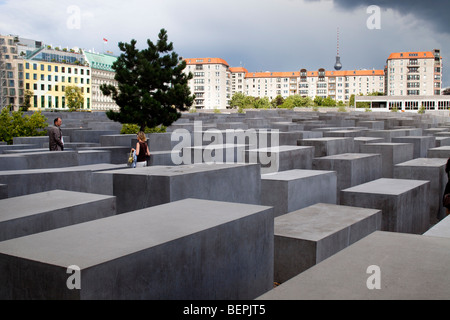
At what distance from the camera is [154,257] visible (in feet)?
10.5

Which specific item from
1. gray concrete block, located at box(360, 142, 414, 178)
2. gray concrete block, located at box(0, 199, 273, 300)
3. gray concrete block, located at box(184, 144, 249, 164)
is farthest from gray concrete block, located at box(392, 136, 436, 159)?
gray concrete block, located at box(0, 199, 273, 300)

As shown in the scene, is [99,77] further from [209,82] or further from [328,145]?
[328,145]

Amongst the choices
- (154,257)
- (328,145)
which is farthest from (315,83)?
(154,257)

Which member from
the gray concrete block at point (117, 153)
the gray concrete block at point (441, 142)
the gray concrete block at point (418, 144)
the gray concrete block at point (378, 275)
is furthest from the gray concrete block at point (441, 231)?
the gray concrete block at point (441, 142)

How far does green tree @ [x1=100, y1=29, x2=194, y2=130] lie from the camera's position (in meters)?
17.4

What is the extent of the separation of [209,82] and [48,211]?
130 meters

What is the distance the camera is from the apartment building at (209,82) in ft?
434

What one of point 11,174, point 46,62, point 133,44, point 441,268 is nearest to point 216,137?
point 133,44

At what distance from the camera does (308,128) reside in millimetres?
21234

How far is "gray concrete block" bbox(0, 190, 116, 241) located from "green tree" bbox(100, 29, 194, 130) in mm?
11695

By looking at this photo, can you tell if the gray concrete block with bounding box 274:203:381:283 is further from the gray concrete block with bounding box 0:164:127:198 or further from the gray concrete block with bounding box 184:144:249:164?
the gray concrete block with bounding box 184:144:249:164

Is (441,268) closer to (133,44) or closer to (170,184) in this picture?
(170,184)

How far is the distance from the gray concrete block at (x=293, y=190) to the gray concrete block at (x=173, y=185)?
91 cm

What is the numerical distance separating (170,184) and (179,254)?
2228mm
